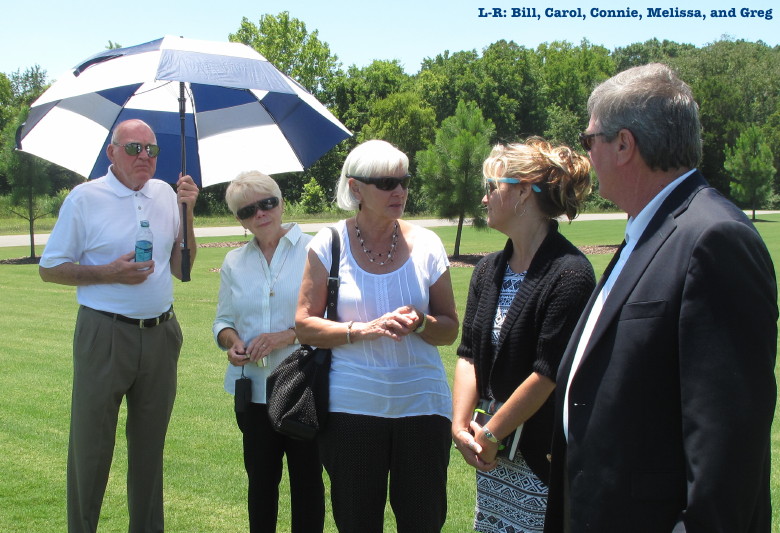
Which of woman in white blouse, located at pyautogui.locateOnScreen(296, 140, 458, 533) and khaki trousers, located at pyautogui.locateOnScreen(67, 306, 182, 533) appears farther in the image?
khaki trousers, located at pyautogui.locateOnScreen(67, 306, 182, 533)

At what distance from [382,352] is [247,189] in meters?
1.33

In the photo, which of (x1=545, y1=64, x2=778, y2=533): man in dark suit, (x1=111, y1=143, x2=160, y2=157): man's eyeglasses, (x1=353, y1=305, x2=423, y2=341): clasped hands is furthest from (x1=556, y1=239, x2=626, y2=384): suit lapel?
(x1=111, y1=143, x2=160, y2=157): man's eyeglasses

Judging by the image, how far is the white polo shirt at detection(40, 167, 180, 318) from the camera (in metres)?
4.17

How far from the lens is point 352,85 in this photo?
6475 centimetres

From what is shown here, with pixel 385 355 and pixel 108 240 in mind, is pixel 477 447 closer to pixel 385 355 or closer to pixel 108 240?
pixel 385 355

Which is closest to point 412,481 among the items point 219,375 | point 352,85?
point 219,375

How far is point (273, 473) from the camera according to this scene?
4.06 meters

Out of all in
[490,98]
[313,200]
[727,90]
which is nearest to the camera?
[313,200]

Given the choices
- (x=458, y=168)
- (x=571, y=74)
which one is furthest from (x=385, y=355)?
(x=571, y=74)

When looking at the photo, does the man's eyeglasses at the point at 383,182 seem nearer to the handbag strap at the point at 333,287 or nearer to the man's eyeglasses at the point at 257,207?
the handbag strap at the point at 333,287

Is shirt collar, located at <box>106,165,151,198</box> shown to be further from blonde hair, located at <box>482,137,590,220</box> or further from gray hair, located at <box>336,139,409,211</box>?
blonde hair, located at <box>482,137,590,220</box>

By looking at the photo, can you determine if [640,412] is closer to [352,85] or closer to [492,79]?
[352,85]

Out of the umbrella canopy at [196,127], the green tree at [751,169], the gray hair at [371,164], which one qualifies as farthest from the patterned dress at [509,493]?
the green tree at [751,169]

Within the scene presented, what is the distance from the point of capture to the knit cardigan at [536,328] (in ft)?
9.71
